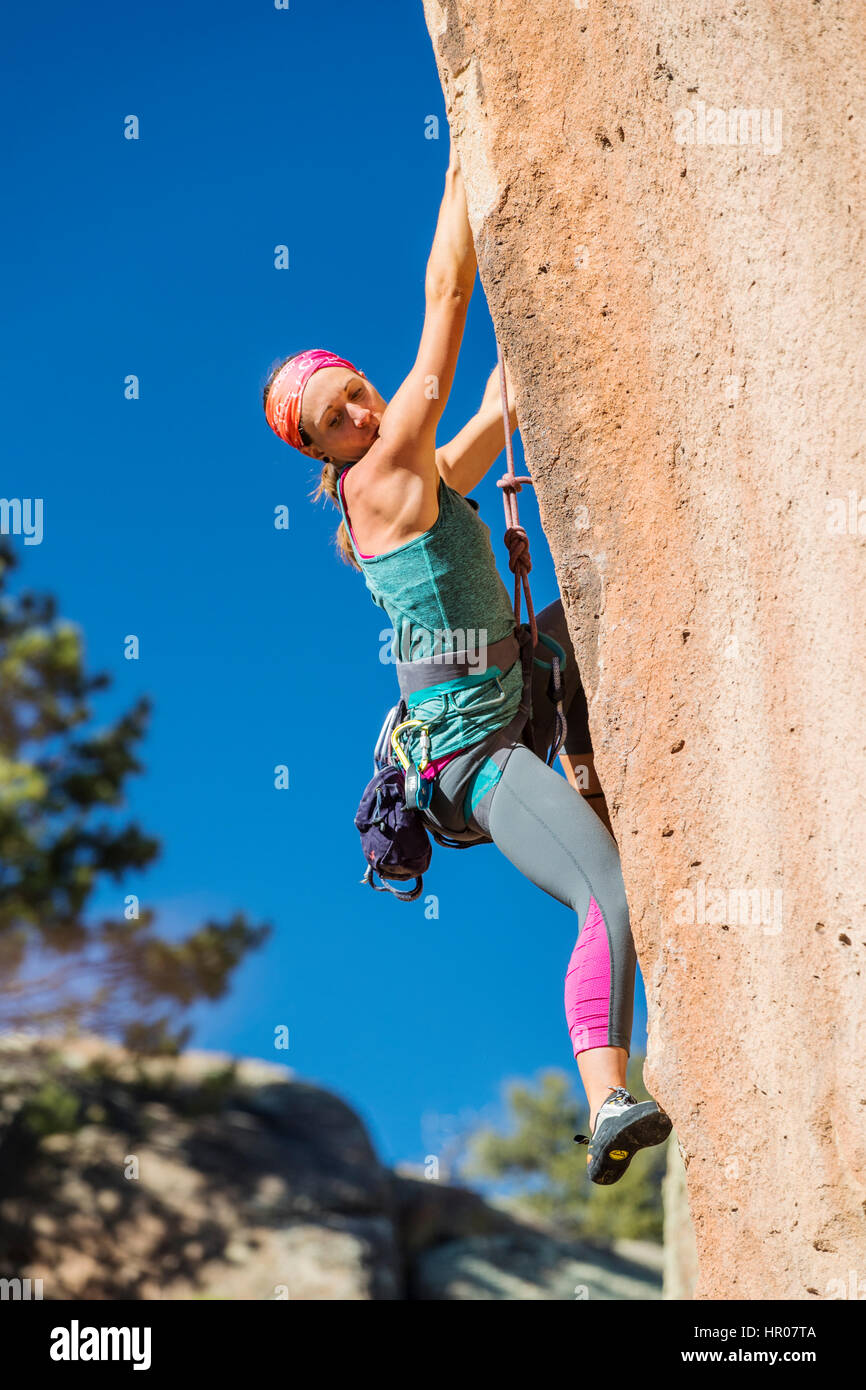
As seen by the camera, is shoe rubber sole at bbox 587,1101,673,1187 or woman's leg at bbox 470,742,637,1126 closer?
shoe rubber sole at bbox 587,1101,673,1187

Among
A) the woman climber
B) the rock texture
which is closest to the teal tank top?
the woman climber

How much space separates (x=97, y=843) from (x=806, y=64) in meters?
7.35

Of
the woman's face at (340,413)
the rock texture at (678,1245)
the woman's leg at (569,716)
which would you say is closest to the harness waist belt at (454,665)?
the woman's leg at (569,716)

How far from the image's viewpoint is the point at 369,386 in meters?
2.46

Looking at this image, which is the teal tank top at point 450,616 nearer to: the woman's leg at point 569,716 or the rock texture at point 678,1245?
the woman's leg at point 569,716

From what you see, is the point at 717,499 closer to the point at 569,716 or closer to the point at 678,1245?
the point at 569,716

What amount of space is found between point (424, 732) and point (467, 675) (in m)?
0.12

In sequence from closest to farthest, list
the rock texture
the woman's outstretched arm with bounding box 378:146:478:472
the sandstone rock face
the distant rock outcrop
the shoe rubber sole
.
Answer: the sandstone rock face, the shoe rubber sole, the woman's outstretched arm with bounding box 378:146:478:472, the rock texture, the distant rock outcrop

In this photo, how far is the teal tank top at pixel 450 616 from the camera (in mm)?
2305

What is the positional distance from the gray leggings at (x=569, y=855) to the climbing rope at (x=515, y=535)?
11.0 inches

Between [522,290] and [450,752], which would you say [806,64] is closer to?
[522,290]

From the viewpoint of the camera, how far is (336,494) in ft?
8.14

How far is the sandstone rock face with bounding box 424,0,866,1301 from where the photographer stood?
6.02 ft

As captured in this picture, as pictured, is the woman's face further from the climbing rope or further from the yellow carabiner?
the yellow carabiner
